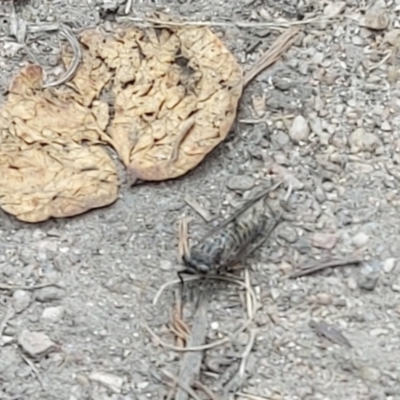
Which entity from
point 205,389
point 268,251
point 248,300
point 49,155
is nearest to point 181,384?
point 205,389

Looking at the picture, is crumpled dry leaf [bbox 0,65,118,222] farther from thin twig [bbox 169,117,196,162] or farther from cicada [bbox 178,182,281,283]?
cicada [bbox 178,182,281,283]

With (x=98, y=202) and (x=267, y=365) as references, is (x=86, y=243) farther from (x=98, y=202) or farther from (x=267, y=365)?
(x=267, y=365)

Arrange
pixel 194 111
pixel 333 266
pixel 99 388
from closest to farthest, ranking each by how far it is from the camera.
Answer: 1. pixel 99 388
2. pixel 333 266
3. pixel 194 111

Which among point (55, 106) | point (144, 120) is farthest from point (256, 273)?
point (55, 106)

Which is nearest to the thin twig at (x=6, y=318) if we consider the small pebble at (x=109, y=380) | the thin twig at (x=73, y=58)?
the small pebble at (x=109, y=380)

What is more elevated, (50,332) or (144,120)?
(144,120)

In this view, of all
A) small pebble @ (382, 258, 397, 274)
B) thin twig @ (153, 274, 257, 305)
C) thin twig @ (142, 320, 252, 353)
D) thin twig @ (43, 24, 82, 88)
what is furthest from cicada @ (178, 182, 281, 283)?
thin twig @ (43, 24, 82, 88)

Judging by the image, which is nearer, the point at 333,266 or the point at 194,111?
the point at 333,266

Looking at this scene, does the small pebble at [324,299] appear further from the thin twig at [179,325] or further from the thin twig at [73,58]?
the thin twig at [73,58]

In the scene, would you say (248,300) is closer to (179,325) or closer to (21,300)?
(179,325)
